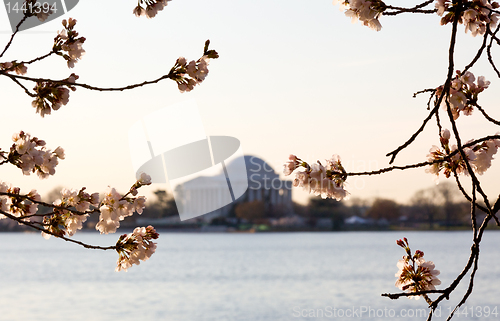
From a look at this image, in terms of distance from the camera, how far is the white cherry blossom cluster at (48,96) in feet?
6.78

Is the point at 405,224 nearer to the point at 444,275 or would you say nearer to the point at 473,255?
the point at 444,275

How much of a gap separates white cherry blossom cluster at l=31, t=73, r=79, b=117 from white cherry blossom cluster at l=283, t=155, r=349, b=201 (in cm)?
79

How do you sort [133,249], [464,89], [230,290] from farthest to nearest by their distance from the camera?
[230,290] < [133,249] < [464,89]

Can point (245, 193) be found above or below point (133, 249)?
above

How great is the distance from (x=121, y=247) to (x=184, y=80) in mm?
626

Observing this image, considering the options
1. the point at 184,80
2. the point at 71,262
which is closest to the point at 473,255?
the point at 184,80

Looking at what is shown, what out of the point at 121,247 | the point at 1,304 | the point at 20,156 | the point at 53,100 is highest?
the point at 53,100

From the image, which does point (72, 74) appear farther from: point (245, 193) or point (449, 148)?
point (245, 193)

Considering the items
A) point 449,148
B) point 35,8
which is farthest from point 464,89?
point 35,8

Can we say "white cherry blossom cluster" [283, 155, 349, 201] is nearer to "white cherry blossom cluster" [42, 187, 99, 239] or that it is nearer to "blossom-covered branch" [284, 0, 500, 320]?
"blossom-covered branch" [284, 0, 500, 320]

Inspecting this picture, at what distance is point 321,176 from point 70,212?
97cm

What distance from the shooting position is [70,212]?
7.48 feet

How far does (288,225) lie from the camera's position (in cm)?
9081

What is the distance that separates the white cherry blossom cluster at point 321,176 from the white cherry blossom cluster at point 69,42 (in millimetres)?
848
